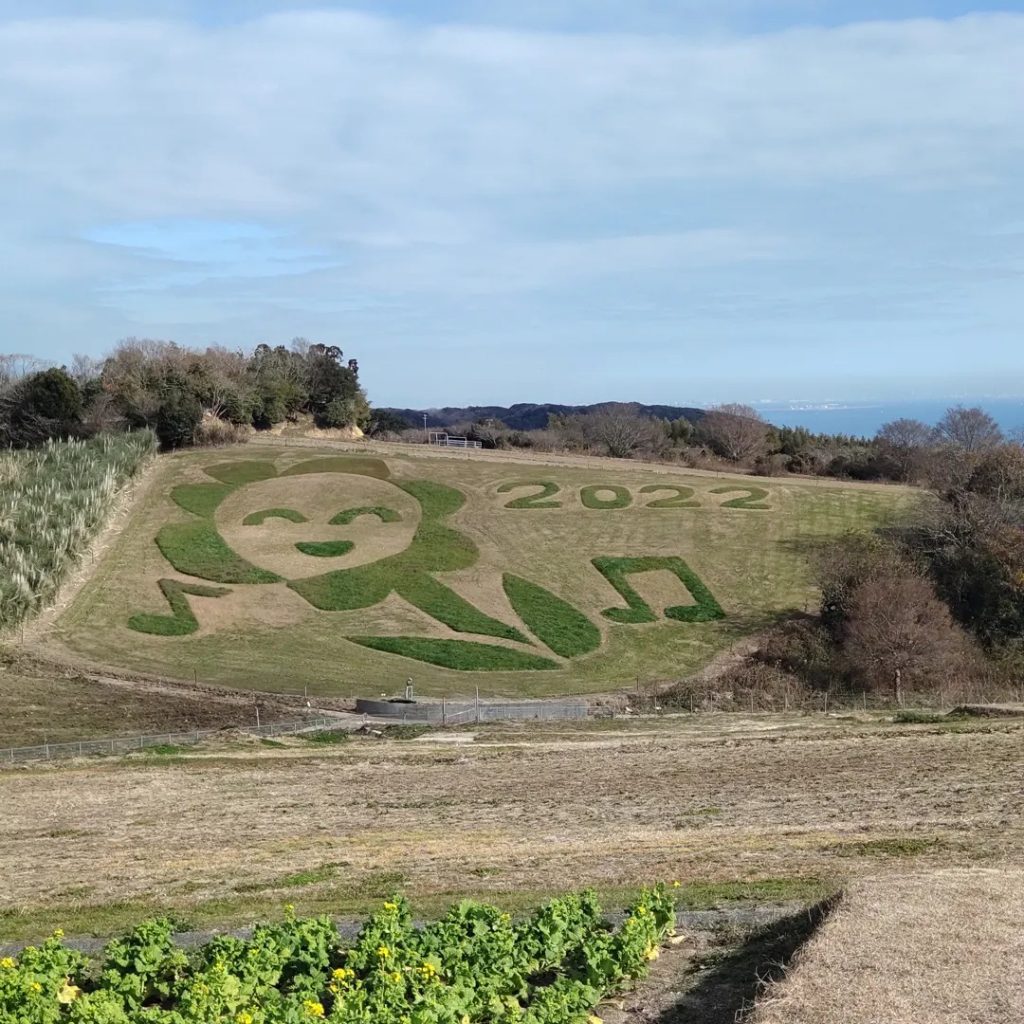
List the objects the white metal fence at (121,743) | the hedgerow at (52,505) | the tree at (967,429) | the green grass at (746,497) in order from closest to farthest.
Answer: the white metal fence at (121,743), the hedgerow at (52,505), the green grass at (746,497), the tree at (967,429)

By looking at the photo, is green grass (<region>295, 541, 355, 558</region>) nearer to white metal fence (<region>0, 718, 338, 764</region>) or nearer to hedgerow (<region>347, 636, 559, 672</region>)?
hedgerow (<region>347, 636, 559, 672</region>)

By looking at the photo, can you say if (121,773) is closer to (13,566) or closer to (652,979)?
(652,979)

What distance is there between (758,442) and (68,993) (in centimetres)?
9055

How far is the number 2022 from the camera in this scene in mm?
61688

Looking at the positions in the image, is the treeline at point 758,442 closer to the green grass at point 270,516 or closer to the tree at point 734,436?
the tree at point 734,436

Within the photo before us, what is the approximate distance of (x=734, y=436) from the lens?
98562 millimetres

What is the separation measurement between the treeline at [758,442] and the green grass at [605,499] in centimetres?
2071

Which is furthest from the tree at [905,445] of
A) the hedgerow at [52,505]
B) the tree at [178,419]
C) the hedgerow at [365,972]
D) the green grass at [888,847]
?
the hedgerow at [365,972]

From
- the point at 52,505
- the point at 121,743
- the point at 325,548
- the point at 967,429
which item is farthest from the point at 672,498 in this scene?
the point at 967,429

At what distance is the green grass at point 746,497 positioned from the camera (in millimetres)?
62275

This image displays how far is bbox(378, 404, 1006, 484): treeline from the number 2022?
47.6 feet

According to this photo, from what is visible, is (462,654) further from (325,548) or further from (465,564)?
(325,548)

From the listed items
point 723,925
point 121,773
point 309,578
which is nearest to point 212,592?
point 309,578

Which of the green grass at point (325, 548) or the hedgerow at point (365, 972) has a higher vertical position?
the green grass at point (325, 548)
